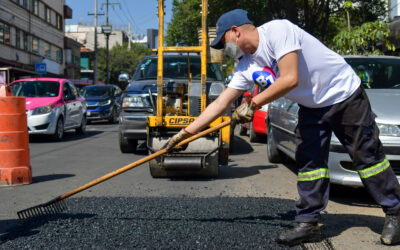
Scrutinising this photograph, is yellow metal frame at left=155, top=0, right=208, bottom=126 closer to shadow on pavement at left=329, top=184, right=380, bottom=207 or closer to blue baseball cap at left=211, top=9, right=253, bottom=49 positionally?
shadow on pavement at left=329, top=184, right=380, bottom=207

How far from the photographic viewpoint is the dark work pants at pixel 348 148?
3.32 metres

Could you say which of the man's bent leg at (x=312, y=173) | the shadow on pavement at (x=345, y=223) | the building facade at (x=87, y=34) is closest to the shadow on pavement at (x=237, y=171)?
the shadow on pavement at (x=345, y=223)

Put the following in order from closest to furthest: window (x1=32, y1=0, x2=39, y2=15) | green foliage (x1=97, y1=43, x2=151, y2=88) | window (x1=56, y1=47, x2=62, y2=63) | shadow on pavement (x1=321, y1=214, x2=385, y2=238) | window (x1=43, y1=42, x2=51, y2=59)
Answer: shadow on pavement (x1=321, y1=214, x2=385, y2=238)
window (x1=32, y1=0, x2=39, y2=15)
window (x1=43, y1=42, x2=51, y2=59)
window (x1=56, y1=47, x2=62, y2=63)
green foliage (x1=97, y1=43, x2=151, y2=88)

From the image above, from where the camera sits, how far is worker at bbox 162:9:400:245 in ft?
10.5

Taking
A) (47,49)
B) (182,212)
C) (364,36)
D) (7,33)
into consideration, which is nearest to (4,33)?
(7,33)

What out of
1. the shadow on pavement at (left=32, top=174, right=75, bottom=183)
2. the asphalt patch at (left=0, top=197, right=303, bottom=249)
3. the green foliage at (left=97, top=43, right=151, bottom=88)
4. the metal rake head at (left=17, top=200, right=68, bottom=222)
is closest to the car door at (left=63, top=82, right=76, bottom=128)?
the shadow on pavement at (left=32, top=174, right=75, bottom=183)

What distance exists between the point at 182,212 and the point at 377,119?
7.04ft

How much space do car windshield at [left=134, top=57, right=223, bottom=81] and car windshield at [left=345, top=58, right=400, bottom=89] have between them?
122 inches

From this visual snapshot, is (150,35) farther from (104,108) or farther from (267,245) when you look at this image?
(267,245)

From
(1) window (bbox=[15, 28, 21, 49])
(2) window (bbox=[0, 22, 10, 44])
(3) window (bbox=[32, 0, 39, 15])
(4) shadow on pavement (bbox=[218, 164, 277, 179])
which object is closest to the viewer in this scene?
(4) shadow on pavement (bbox=[218, 164, 277, 179])

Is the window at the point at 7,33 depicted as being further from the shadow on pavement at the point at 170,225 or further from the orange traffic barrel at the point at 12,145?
the shadow on pavement at the point at 170,225

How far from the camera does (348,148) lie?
3.46m

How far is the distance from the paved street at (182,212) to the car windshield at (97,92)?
12.2 meters

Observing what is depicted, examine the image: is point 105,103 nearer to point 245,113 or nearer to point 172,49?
point 172,49
